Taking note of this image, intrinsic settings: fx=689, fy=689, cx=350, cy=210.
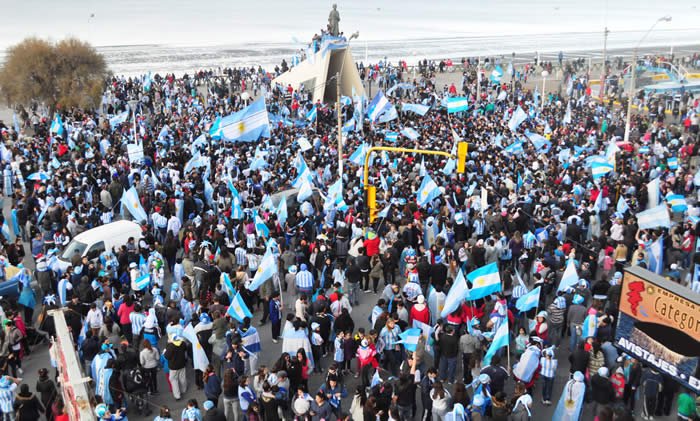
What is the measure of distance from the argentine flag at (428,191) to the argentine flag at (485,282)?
5524 millimetres

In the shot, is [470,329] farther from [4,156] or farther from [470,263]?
[4,156]

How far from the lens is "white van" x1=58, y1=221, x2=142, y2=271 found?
54.1 ft

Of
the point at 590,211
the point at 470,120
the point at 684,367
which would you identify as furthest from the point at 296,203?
the point at 470,120

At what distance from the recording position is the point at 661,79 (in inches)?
1817

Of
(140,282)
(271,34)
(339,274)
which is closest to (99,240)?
(140,282)

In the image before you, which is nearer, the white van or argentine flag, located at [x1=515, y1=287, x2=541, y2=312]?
argentine flag, located at [x1=515, y1=287, x2=541, y2=312]

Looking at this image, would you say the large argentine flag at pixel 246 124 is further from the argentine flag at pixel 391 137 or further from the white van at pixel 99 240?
the argentine flag at pixel 391 137

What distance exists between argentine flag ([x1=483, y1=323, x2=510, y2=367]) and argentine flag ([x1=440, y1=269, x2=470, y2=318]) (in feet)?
3.52

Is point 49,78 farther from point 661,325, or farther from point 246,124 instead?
point 661,325

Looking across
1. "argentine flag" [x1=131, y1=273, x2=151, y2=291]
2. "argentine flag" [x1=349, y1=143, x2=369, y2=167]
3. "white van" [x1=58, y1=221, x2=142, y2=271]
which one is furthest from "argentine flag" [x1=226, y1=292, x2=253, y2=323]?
"argentine flag" [x1=349, y1=143, x2=369, y2=167]

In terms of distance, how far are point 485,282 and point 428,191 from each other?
5.84 meters

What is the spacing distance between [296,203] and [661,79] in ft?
116

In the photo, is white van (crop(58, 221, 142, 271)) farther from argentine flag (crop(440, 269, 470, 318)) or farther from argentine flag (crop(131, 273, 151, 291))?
argentine flag (crop(440, 269, 470, 318))

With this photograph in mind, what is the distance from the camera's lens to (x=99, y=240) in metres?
16.7
